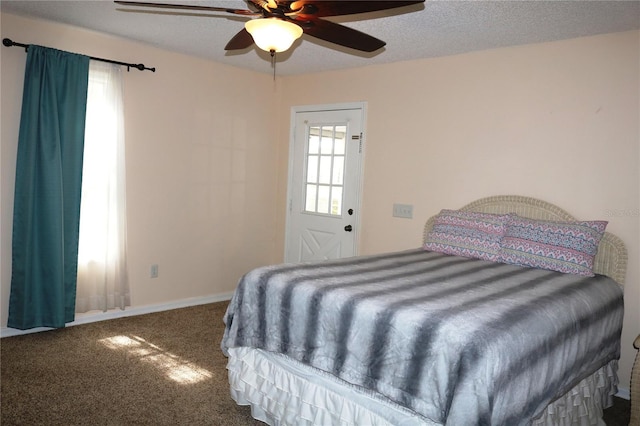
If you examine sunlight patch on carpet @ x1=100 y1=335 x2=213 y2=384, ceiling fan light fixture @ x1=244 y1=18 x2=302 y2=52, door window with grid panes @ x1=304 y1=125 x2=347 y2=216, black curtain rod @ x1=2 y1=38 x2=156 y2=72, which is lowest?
sunlight patch on carpet @ x1=100 y1=335 x2=213 y2=384

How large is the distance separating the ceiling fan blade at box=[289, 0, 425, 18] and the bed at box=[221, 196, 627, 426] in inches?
49.2

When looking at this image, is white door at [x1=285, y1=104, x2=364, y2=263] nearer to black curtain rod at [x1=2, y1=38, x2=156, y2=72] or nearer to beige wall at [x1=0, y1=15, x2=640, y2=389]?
beige wall at [x1=0, y1=15, x2=640, y2=389]

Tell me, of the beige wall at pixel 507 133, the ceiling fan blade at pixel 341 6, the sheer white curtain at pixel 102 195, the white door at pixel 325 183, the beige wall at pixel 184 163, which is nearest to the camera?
the ceiling fan blade at pixel 341 6

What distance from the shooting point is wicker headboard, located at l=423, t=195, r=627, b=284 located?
10.3 feet

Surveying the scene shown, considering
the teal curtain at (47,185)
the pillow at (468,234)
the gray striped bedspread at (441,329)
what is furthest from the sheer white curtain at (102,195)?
the pillow at (468,234)

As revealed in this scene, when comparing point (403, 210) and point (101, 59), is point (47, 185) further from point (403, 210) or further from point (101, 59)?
point (403, 210)

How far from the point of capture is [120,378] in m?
2.95

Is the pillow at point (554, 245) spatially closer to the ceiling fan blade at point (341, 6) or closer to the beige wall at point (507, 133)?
the beige wall at point (507, 133)

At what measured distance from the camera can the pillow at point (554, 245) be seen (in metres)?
3.03

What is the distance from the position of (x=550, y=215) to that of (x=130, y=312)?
11.2 ft

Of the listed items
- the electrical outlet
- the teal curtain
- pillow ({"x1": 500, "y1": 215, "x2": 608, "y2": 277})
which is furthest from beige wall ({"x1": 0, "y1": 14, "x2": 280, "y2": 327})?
pillow ({"x1": 500, "y1": 215, "x2": 608, "y2": 277})

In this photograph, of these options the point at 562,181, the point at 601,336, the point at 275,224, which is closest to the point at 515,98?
the point at 562,181

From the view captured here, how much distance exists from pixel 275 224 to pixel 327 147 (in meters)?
1.10

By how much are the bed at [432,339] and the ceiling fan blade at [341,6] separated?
125 centimetres
